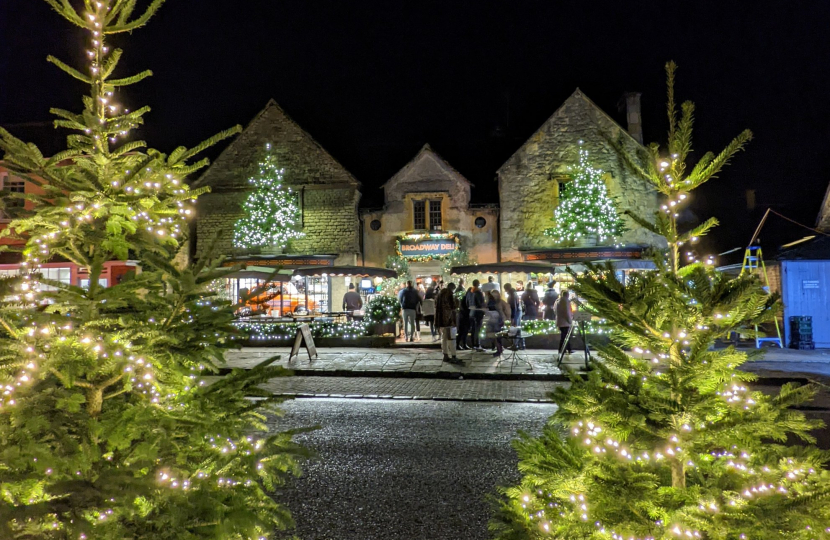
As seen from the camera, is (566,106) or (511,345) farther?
(566,106)

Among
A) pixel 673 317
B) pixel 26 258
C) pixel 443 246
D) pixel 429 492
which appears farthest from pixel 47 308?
pixel 443 246

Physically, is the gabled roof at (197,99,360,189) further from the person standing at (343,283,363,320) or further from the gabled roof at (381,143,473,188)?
the person standing at (343,283,363,320)

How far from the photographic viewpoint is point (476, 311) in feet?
49.0

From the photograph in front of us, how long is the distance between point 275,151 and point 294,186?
190 cm

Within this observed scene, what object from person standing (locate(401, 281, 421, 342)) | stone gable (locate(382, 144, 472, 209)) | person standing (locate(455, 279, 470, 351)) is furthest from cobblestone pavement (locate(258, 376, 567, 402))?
stone gable (locate(382, 144, 472, 209))

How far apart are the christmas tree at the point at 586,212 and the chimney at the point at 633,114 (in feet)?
10.8

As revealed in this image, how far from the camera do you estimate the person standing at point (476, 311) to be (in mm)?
14734

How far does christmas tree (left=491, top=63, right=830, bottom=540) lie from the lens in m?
2.20

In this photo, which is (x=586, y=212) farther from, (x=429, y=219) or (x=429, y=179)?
(x=429, y=179)

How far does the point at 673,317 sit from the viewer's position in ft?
8.07

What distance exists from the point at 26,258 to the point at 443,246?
65.1 feet

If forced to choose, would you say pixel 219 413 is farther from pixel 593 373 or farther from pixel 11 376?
pixel 593 373

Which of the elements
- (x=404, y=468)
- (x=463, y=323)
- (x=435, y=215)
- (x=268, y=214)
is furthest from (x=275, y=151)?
(x=404, y=468)

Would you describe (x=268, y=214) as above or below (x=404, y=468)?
above
